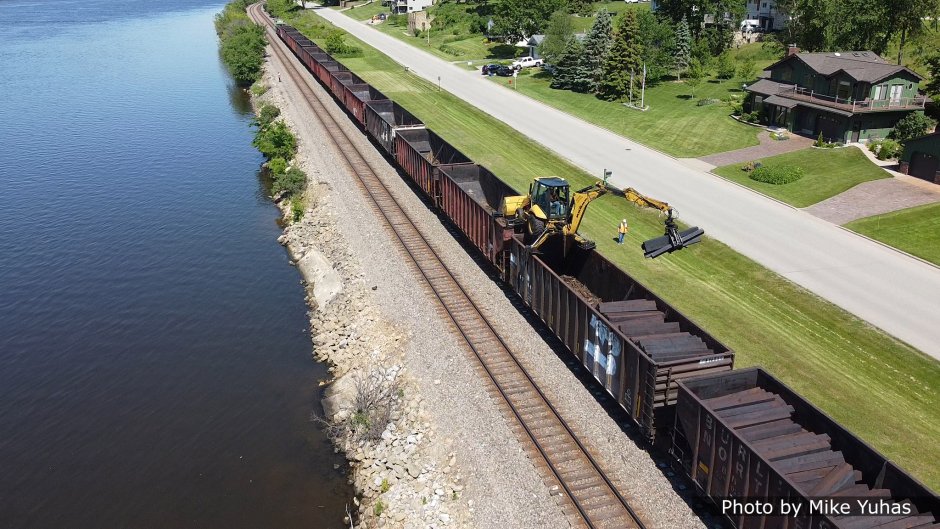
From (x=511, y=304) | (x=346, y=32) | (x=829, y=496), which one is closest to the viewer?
(x=829, y=496)

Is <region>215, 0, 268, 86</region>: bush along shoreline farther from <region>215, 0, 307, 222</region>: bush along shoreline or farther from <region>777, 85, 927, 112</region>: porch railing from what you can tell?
<region>777, 85, 927, 112</region>: porch railing

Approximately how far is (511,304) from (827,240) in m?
16.5

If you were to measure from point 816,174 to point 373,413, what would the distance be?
32.6m

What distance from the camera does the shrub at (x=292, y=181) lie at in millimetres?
41375

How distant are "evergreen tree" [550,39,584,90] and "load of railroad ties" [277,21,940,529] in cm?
4544

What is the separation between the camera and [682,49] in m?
68.2

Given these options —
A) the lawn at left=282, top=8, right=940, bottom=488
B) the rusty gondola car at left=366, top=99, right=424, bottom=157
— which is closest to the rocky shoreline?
the lawn at left=282, top=8, right=940, bottom=488

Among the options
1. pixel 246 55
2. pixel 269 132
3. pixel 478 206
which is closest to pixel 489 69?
pixel 246 55

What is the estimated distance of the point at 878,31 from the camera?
55.0 meters

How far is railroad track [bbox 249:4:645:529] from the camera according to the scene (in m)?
15.9

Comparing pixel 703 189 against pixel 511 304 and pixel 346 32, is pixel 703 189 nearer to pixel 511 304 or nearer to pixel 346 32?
pixel 511 304

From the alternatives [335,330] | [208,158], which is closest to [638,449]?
[335,330]

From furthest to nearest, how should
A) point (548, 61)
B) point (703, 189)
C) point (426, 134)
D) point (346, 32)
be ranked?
point (346, 32), point (548, 61), point (426, 134), point (703, 189)

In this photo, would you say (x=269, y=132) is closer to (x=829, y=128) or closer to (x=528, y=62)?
(x=829, y=128)
